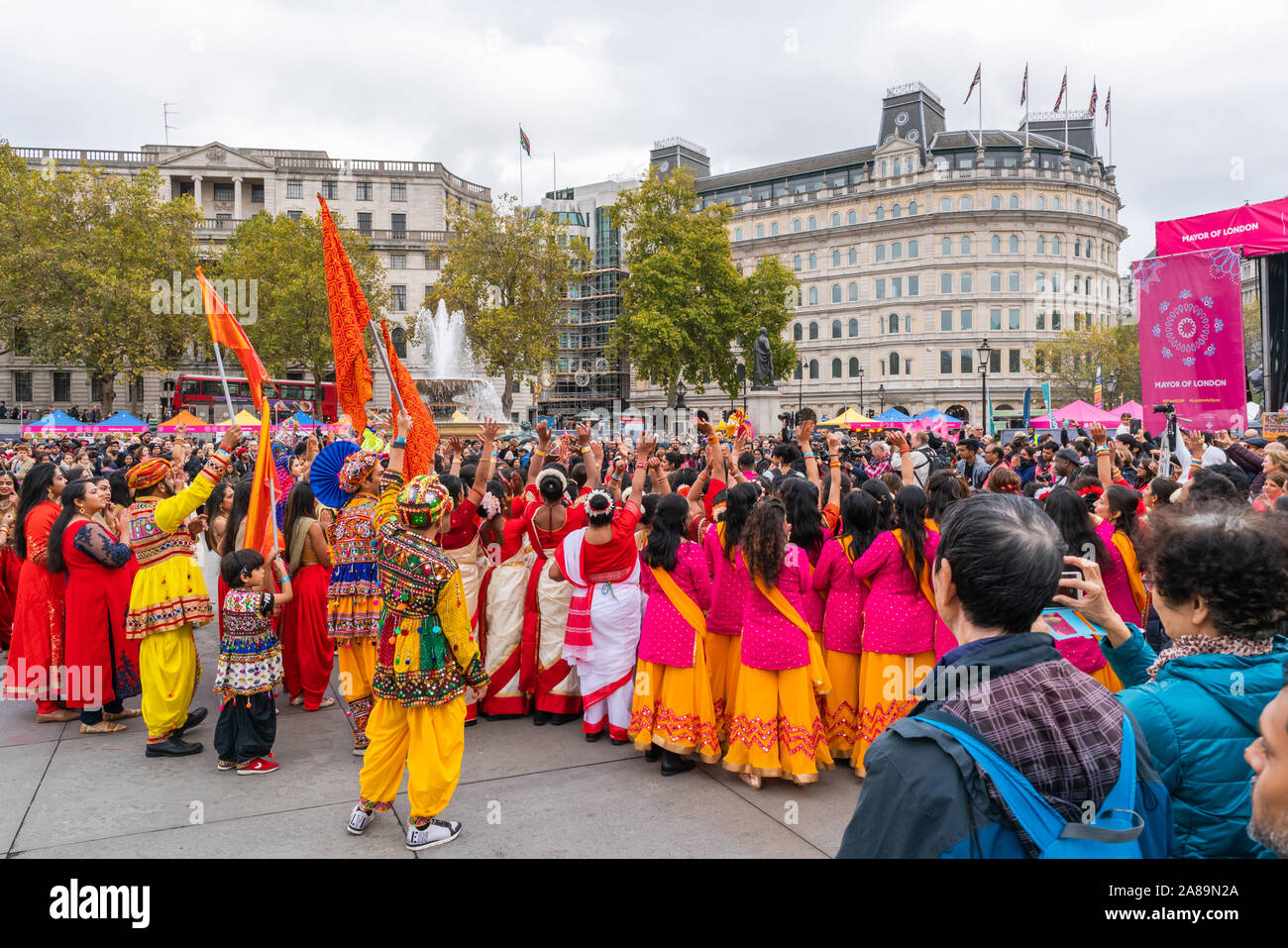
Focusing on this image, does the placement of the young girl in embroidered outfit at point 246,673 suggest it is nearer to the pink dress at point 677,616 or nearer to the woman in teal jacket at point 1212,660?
the pink dress at point 677,616

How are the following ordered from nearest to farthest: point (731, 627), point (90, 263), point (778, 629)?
point (778, 629)
point (731, 627)
point (90, 263)

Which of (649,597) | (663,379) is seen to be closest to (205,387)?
(663,379)

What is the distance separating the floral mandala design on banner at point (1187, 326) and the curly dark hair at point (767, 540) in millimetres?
9751

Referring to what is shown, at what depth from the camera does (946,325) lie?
64125 mm

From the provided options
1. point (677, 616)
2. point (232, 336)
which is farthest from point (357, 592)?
point (232, 336)

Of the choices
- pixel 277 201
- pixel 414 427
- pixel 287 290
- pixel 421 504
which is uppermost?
pixel 277 201

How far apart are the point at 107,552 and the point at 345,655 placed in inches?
75.9

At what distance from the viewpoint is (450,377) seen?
29.2 metres

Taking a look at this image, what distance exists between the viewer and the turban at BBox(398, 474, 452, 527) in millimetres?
4055

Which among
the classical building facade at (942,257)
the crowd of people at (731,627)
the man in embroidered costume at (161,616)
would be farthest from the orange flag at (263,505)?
the classical building facade at (942,257)

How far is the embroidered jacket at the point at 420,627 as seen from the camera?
4.10 m

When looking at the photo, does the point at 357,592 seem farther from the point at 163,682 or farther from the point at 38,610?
the point at 38,610

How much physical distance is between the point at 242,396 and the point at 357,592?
117 ft
